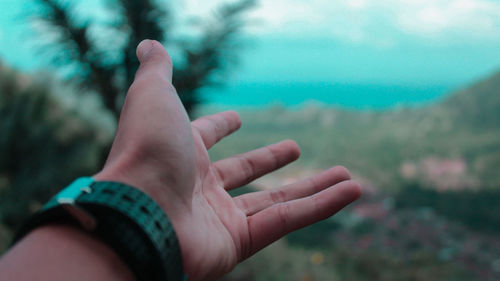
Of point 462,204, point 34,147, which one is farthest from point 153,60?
point 462,204

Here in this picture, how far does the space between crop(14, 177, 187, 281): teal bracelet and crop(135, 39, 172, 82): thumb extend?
0.31 metres

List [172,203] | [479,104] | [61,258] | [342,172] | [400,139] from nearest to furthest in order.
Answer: [61,258]
[172,203]
[342,172]
[479,104]
[400,139]

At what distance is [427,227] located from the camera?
265 centimetres

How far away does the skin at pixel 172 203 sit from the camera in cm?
55

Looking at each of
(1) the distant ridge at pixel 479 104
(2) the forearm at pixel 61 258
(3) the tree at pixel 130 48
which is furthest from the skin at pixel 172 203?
(1) the distant ridge at pixel 479 104

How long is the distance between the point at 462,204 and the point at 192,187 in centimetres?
249

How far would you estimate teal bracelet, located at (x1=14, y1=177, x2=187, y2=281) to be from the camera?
542mm

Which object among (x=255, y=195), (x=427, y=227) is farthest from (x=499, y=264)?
(x=255, y=195)

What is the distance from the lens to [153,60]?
80cm

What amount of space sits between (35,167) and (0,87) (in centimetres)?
60

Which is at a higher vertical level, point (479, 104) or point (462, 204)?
point (479, 104)

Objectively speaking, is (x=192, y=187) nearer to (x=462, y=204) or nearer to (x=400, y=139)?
(x=462, y=204)

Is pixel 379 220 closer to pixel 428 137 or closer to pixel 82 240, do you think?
pixel 428 137

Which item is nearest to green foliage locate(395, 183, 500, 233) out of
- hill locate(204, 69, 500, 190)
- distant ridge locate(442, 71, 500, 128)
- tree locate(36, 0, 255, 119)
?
hill locate(204, 69, 500, 190)
